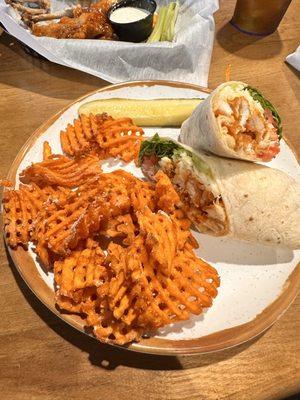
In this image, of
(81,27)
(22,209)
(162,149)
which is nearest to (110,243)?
(22,209)

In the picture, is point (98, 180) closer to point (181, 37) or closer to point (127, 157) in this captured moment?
point (127, 157)

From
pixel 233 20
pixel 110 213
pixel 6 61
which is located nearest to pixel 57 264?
pixel 110 213

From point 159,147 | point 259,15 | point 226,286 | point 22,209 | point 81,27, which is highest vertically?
point 259,15

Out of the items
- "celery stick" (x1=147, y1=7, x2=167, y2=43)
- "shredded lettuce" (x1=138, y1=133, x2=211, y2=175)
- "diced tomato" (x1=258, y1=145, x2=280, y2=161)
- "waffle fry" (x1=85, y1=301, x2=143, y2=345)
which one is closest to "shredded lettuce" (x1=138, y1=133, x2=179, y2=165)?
"shredded lettuce" (x1=138, y1=133, x2=211, y2=175)

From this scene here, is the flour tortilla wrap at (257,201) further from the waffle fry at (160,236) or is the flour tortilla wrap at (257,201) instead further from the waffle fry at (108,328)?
the waffle fry at (108,328)

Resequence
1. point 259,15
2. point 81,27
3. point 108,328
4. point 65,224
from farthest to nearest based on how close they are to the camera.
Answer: point 259,15 < point 81,27 < point 65,224 < point 108,328

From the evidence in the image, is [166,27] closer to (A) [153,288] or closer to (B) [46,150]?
(B) [46,150]

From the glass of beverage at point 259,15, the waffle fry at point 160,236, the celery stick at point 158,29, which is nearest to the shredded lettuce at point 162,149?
the waffle fry at point 160,236
